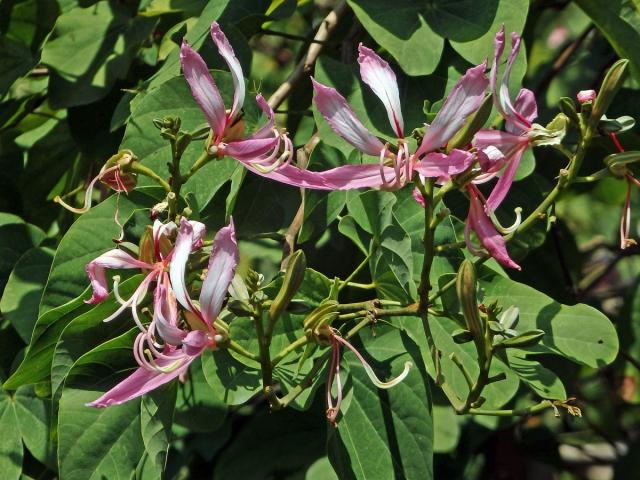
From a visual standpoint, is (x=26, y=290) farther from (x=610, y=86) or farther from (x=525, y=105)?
(x=610, y=86)

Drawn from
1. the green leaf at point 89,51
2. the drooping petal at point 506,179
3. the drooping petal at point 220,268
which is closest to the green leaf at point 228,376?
the drooping petal at point 220,268

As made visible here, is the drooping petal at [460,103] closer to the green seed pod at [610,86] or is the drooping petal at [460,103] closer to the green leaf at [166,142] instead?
the green seed pod at [610,86]

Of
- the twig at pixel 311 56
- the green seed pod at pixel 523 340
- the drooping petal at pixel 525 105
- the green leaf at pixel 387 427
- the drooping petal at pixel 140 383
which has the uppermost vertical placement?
the drooping petal at pixel 525 105

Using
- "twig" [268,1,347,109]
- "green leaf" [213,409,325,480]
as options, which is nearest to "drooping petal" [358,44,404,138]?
"twig" [268,1,347,109]

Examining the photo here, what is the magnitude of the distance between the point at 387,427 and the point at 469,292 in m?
0.27

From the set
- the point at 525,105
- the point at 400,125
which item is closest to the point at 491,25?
the point at 525,105

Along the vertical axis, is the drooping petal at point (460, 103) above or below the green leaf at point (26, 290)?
above

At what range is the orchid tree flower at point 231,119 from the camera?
1059mm

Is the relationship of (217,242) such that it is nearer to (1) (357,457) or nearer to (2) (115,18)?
(1) (357,457)

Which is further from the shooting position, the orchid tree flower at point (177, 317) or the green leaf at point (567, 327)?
the green leaf at point (567, 327)

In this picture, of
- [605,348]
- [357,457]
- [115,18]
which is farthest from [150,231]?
[115,18]

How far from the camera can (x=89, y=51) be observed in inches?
64.7

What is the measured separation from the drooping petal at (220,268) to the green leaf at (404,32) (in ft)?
1.59

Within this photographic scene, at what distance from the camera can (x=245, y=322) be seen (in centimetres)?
115
